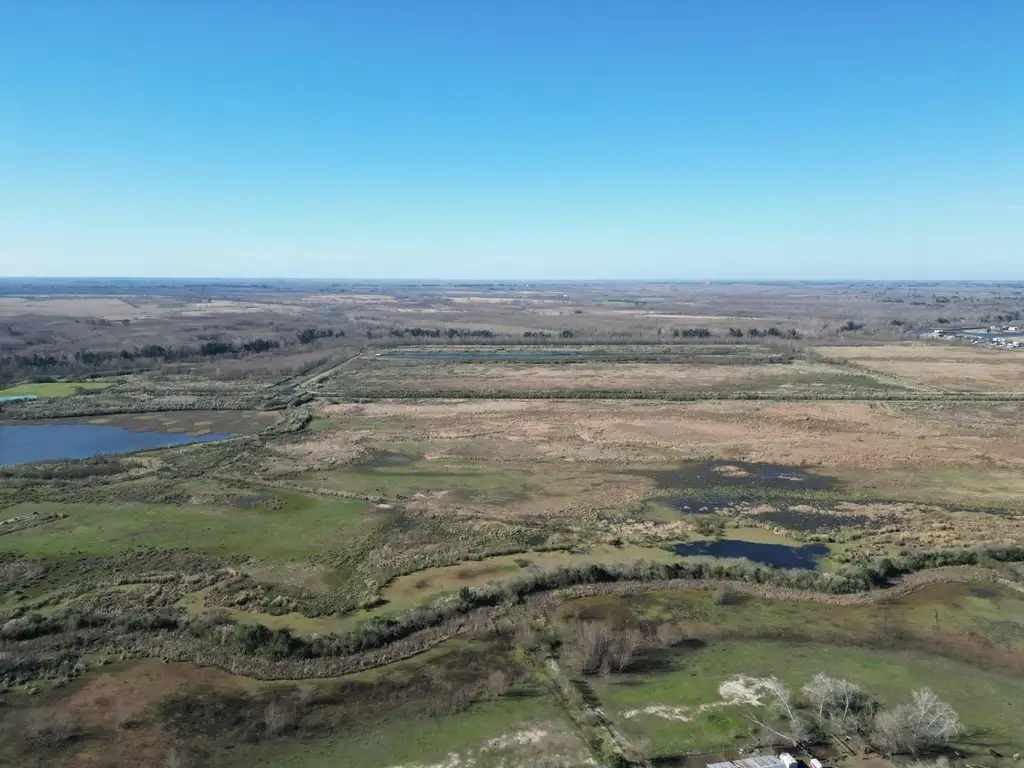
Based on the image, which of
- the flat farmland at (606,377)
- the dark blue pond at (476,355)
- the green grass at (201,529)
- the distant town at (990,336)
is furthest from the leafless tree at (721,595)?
the distant town at (990,336)

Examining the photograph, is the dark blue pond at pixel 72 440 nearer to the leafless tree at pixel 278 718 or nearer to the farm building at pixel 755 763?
the leafless tree at pixel 278 718

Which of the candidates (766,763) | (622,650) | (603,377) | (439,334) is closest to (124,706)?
(622,650)

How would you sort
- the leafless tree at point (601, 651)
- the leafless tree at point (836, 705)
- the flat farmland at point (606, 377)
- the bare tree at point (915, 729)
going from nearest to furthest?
the bare tree at point (915, 729), the leafless tree at point (836, 705), the leafless tree at point (601, 651), the flat farmland at point (606, 377)

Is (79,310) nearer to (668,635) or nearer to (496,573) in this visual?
(496,573)

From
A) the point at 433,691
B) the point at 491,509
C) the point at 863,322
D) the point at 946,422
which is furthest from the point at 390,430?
the point at 863,322

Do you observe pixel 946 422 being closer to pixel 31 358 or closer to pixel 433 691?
pixel 433 691

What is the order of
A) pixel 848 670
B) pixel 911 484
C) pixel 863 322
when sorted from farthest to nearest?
pixel 863 322 → pixel 911 484 → pixel 848 670

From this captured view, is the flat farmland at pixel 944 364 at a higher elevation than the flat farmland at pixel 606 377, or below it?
higher
